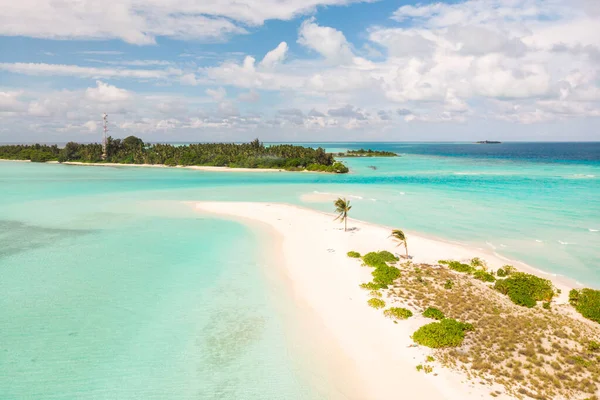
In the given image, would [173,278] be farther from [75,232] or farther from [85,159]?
[85,159]

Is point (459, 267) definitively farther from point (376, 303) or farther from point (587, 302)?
point (376, 303)

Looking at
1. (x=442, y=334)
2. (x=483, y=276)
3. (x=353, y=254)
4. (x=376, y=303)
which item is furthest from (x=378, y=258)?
(x=442, y=334)

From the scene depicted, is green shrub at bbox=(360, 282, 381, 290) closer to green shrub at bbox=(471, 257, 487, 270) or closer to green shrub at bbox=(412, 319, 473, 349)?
green shrub at bbox=(412, 319, 473, 349)

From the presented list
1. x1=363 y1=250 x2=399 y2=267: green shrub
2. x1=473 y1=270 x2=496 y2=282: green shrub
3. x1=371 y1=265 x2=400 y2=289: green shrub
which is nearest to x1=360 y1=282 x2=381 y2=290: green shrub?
x1=371 y1=265 x2=400 y2=289: green shrub

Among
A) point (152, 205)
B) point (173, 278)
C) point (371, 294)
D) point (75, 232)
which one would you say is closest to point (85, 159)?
point (152, 205)

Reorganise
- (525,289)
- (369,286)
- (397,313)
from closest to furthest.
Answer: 1. (397,313)
2. (525,289)
3. (369,286)

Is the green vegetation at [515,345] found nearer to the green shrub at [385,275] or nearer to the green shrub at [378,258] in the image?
the green shrub at [385,275]
